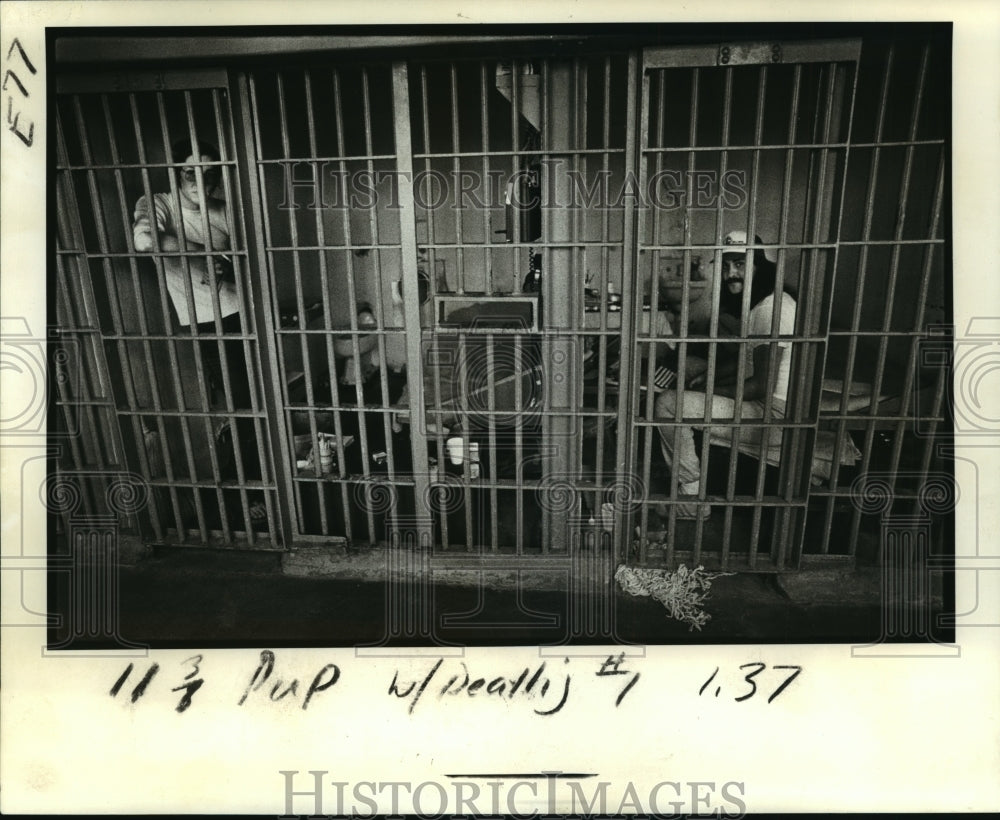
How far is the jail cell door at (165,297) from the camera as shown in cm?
144

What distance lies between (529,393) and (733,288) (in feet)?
2.00

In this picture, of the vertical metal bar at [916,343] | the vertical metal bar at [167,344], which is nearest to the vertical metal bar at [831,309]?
the vertical metal bar at [916,343]

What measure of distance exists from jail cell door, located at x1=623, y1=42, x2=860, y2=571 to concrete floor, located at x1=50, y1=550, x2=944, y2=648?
0.37ft

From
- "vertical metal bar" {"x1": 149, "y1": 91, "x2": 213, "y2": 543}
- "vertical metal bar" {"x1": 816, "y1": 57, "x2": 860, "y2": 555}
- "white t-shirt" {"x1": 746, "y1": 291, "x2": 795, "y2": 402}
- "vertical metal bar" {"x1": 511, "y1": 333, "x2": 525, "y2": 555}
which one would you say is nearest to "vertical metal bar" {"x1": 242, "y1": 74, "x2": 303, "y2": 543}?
"vertical metal bar" {"x1": 149, "y1": 91, "x2": 213, "y2": 543}

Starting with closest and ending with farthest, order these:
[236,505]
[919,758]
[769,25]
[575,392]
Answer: [769,25]
[919,758]
[575,392]
[236,505]

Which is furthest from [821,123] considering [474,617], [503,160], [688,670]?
[474,617]

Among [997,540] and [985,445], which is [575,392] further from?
[997,540]

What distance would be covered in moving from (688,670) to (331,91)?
1.83 meters

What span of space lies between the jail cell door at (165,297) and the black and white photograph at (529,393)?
12mm

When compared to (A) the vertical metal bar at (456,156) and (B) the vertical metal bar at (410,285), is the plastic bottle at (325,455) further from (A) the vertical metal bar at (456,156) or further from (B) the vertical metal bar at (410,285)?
(A) the vertical metal bar at (456,156)

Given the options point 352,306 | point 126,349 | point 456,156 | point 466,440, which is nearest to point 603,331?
point 466,440

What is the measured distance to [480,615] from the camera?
A: 147 cm

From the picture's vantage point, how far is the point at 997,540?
141 cm

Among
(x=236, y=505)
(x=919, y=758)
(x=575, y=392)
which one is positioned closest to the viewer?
(x=919, y=758)
